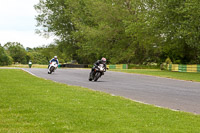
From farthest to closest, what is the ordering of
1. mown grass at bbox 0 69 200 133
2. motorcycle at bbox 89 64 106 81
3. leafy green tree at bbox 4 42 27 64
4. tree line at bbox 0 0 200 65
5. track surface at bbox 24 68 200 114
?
leafy green tree at bbox 4 42 27 64 < tree line at bbox 0 0 200 65 < motorcycle at bbox 89 64 106 81 < track surface at bbox 24 68 200 114 < mown grass at bbox 0 69 200 133

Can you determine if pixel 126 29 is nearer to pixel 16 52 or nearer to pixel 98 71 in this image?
pixel 98 71

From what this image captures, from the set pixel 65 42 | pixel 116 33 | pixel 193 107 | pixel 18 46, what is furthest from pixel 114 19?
pixel 18 46

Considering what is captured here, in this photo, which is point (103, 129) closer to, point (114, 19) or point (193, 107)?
point (193, 107)

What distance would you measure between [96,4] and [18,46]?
8901cm

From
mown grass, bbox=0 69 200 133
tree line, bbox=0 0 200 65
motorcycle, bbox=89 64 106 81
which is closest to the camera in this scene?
mown grass, bbox=0 69 200 133

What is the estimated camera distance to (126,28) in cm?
5281

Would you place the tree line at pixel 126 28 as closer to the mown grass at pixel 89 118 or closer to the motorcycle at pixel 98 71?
the motorcycle at pixel 98 71

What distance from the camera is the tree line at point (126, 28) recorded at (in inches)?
1565

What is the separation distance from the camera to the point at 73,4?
228 feet

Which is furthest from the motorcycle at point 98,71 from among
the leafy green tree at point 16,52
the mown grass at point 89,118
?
the leafy green tree at point 16,52

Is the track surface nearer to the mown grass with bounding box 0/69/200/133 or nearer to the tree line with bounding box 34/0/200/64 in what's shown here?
the mown grass with bounding box 0/69/200/133

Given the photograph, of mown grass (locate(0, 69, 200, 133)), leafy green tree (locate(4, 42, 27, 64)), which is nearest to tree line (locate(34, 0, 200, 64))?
mown grass (locate(0, 69, 200, 133))

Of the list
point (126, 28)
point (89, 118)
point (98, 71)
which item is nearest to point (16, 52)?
point (126, 28)

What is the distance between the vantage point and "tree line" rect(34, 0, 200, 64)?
39.8 metres
